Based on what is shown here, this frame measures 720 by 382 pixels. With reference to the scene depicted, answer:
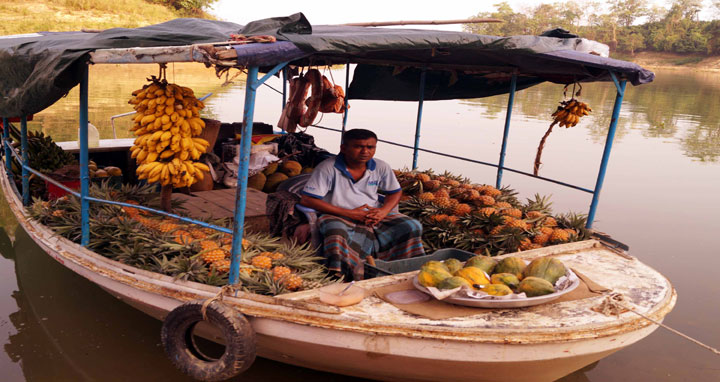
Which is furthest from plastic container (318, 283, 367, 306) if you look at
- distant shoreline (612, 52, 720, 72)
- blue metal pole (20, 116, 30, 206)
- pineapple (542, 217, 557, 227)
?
distant shoreline (612, 52, 720, 72)

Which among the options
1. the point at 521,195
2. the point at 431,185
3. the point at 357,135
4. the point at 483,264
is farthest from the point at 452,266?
the point at 521,195

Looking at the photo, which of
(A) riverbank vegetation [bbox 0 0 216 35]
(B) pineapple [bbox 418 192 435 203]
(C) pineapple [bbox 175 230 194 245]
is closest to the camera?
(C) pineapple [bbox 175 230 194 245]

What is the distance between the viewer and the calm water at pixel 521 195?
11.8 ft

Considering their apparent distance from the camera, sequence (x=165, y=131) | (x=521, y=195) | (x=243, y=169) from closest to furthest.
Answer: (x=243, y=169), (x=165, y=131), (x=521, y=195)

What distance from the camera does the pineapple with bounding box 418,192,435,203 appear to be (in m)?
4.79

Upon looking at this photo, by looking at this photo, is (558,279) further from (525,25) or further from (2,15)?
(525,25)

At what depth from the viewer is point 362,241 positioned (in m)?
3.55

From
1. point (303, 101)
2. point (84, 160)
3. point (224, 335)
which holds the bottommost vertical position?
point (224, 335)

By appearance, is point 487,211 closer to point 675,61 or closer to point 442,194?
point 442,194

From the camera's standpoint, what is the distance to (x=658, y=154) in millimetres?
13008

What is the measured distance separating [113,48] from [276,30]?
42.3 inches

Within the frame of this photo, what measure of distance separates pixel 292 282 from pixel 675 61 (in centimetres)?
5260

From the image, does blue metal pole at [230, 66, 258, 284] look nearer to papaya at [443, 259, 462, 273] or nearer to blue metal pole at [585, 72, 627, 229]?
papaya at [443, 259, 462, 273]

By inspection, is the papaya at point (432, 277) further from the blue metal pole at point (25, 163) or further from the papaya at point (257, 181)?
the blue metal pole at point (25, 163)
